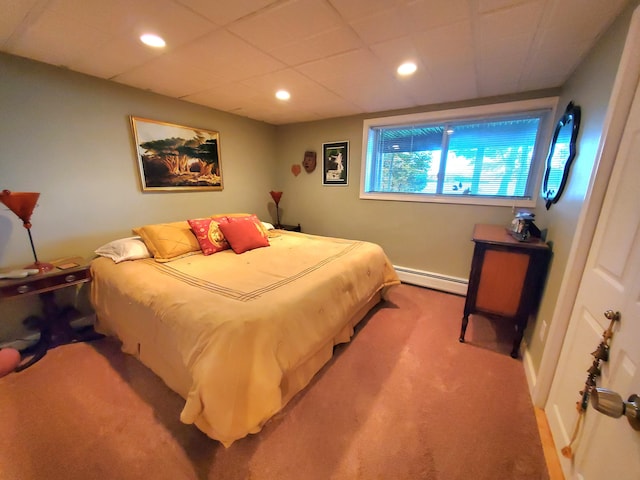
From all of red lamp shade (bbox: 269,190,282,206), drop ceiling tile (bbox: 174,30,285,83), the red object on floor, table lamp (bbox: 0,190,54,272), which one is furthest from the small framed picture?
the red object on floor

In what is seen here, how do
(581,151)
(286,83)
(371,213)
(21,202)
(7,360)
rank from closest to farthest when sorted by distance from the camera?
(7,360), (581,151), (21,202), (286,83), (371,213)

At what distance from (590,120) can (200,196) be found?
3.54 metres

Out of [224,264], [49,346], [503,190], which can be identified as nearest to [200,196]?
[224,264]

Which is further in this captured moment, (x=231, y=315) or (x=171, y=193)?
(x=171, y=193)

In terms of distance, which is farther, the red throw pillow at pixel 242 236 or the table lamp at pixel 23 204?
the red throw pillow at pixel 242 236

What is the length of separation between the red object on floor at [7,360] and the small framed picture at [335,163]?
337 cm

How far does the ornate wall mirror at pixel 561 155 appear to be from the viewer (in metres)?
1.60

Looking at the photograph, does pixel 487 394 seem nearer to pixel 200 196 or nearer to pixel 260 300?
pixel 260 300

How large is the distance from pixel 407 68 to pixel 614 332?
6.68ft

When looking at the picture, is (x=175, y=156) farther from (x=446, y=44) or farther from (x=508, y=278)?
(x=508, y=278)

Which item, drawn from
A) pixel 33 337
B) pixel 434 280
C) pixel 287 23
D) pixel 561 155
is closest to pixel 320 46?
pixel 287 23

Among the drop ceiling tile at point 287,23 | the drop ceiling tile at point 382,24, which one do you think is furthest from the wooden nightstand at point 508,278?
the drop ceiling tile at point 287,23

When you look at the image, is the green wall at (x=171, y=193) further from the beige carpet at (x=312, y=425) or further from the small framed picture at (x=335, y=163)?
the beige carpet at (x=312, y=425)

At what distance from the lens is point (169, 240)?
2324mm
